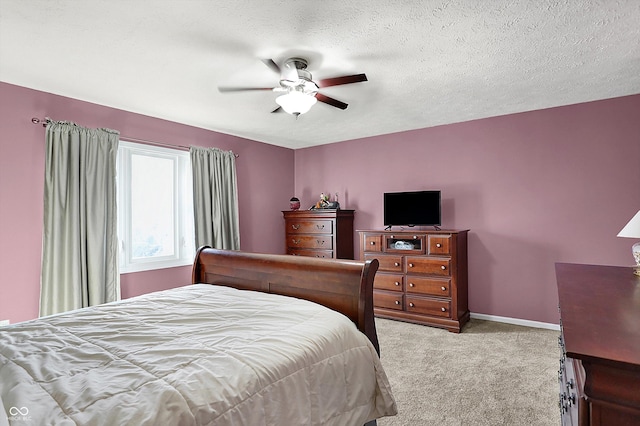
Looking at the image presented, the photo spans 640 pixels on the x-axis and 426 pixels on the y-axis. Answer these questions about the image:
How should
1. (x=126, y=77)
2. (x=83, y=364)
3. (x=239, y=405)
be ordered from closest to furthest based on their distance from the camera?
(x=239, y=405) < (x=83, y=364) < (x=126, y=77)

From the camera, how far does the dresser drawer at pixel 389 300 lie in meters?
4.11

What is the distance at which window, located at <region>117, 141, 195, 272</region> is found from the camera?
12.3 ft

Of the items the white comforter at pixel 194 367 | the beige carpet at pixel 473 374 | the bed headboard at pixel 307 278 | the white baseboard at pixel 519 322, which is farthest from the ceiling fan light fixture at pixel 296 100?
the white baseboard at pixel 519 322

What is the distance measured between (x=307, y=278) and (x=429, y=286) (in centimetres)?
223

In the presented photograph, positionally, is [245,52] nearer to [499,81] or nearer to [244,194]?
[499,81]

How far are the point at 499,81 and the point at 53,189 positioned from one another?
411 cm

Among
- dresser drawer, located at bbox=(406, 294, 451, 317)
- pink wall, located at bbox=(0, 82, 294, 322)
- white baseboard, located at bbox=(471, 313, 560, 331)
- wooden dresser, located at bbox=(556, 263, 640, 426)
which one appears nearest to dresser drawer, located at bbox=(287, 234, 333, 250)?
dresser drawer, located at bbox=(406, 294, 451, 317)

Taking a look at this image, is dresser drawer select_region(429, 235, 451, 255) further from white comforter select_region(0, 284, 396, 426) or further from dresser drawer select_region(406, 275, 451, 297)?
white comforter select_region(0, 284, 396, 426)

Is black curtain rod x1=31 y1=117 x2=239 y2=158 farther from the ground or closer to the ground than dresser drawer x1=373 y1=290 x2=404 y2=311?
farther from the ground

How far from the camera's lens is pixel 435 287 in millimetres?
3863

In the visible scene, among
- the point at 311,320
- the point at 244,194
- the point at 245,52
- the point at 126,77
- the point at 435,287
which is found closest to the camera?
the point at 311,320

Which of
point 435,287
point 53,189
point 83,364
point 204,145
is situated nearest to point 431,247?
point 435,287

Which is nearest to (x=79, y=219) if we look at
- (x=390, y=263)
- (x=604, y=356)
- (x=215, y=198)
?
(x=215, y=198)

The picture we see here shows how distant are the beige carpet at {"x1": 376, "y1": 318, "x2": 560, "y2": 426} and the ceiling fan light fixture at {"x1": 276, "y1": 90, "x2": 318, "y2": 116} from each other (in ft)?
7.21
